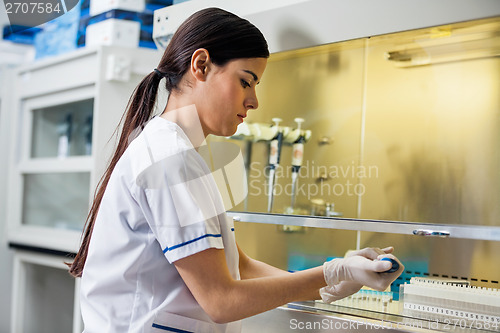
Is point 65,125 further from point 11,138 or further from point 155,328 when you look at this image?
point 155,328

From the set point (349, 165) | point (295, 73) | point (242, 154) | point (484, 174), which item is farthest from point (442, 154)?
point (242, 154)

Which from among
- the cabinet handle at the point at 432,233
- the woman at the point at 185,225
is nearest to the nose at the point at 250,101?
the woman at the point at 185,225

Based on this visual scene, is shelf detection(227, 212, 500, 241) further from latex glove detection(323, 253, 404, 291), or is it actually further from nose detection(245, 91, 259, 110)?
nose detection(245, 91, 259, 110)

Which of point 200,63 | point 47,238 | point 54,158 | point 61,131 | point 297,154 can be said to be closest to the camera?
point 200,63

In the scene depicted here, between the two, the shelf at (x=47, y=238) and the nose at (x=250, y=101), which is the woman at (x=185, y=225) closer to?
the nose at (x=250, y=101)

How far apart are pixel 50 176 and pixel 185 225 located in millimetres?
2016

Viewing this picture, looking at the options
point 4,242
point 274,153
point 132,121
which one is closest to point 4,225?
point 4,242

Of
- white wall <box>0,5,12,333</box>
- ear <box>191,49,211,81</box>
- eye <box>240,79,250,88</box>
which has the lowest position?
white wall <box>0,5,12,333</box>

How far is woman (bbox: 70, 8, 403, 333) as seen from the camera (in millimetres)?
813

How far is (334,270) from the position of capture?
0.91 m

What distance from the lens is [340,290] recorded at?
3.53ft

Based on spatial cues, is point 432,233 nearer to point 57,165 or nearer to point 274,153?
point 274,153

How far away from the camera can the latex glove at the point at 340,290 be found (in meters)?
1.07

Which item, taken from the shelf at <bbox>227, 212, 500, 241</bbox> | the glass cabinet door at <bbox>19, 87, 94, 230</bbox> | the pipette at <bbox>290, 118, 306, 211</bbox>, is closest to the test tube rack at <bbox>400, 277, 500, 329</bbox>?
the shelf at <bbox>227, 212, 500, 241</bbox>
